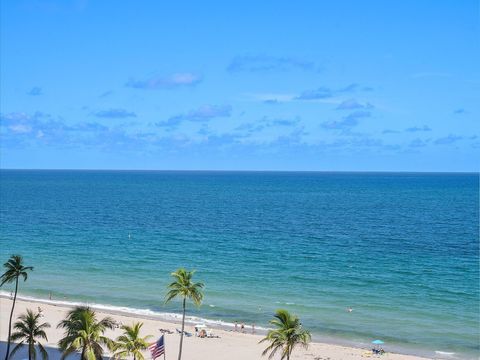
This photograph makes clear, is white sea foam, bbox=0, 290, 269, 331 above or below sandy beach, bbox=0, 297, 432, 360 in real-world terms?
above

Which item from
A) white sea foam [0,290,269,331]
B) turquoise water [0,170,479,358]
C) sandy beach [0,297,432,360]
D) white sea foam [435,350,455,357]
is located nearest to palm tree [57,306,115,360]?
sandy beach [0,297,432,360]

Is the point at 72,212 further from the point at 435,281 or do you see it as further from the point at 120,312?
the point at 435,281

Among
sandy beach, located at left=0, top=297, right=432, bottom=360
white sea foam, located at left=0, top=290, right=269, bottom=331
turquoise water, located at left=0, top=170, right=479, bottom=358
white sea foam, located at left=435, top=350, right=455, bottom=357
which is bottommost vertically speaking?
sandy beach, located at left=0, top=297, right=432, bottom=360

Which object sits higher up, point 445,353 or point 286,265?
point 286,265

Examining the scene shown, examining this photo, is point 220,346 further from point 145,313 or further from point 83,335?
point 83,335

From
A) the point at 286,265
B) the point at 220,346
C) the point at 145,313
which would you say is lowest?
the point at 220,346

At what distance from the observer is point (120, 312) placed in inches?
2547

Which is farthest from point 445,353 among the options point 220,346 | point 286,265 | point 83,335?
point 83,335

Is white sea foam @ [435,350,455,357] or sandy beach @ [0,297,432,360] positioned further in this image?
white sea foam @ [435,350,455,357]

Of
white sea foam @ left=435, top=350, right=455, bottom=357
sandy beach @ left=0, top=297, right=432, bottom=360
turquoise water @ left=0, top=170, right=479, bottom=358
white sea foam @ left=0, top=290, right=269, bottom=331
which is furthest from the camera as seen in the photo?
turquoise water @ left=0, top=170, right=479, bottom=358

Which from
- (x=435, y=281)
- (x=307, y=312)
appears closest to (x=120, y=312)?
(x=307, y=312)

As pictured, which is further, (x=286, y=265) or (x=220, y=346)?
(x=286, y=265)

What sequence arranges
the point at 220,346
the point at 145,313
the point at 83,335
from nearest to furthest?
the point at 83,335 → the point at 220,346 → the point at 145,313

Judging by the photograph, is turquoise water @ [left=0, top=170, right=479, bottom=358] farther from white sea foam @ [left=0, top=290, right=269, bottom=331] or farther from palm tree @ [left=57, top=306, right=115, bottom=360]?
palm tree @ [left=57, top=306, right=115, bottom=360]
